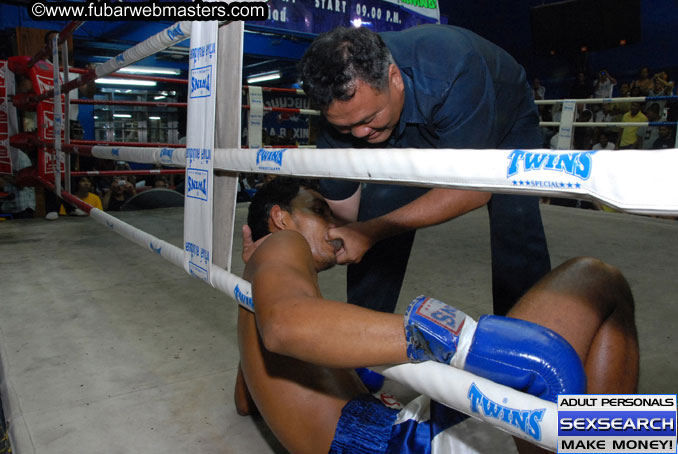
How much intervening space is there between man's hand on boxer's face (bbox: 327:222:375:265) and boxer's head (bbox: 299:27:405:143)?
0.26 m

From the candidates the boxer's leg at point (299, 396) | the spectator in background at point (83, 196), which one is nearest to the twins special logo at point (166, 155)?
the boxer's leg at point (299, 396)

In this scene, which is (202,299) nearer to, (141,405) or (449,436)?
(141,405)

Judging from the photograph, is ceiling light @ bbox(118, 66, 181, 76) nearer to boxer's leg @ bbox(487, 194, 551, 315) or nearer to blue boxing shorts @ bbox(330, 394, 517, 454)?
boxer's leg @ bbox(487, 194, 551, 315)

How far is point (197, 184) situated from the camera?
1.28m

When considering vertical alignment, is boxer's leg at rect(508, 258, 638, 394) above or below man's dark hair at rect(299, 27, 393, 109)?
below

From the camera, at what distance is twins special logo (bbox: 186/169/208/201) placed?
1.24 metres

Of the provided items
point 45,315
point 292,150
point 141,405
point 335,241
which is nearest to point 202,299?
point 45,315

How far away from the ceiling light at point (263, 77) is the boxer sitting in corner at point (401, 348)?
12252mm

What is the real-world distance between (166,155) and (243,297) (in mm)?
705

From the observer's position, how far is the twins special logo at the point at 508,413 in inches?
21.1

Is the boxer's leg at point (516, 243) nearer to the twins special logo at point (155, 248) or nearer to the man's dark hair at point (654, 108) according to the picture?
the twins special logo at point (155, 248)

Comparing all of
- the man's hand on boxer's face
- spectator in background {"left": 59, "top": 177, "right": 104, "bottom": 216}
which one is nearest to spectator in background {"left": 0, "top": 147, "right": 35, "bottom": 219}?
spectator in background {"left": 59, "top": 177, "right": 104, "bottom": 216}

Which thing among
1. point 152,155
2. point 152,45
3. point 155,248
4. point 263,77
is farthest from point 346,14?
point 263,77

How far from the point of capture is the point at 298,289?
0.74 metres
